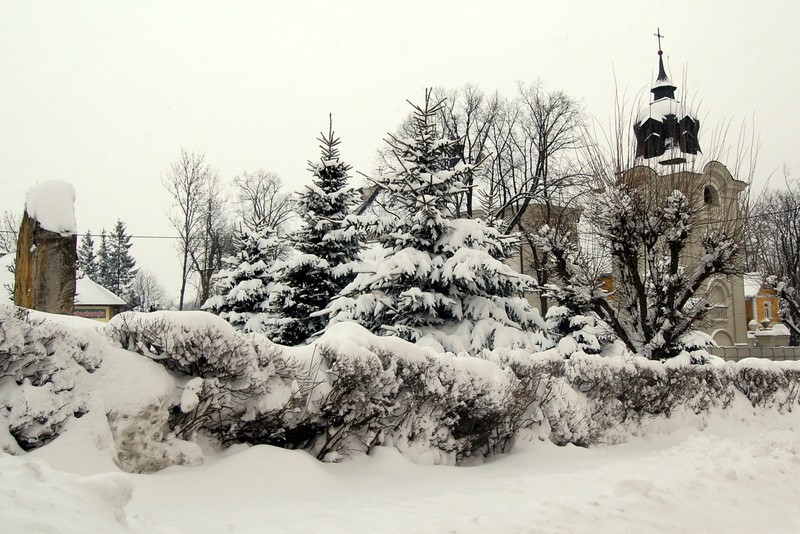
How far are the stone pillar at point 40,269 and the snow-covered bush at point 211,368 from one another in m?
3.26

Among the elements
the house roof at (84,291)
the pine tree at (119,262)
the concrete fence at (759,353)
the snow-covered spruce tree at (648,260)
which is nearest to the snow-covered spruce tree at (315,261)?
the snow-covered spruce tree at (648,260)

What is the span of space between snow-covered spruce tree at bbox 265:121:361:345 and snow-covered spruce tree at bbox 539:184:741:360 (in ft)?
22.1

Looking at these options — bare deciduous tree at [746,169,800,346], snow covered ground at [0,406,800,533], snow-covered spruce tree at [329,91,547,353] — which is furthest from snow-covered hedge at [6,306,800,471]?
bare deciduous tree at [746,169,800,346]

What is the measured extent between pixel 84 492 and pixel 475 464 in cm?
490

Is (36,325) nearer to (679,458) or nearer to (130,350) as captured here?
(130,350)

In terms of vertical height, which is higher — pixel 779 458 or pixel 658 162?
pixel 658 162

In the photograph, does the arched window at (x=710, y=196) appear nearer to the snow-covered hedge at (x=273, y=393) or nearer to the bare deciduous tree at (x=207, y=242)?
the snow-covered hedge at (x=273, y=393)

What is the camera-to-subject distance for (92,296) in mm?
29344

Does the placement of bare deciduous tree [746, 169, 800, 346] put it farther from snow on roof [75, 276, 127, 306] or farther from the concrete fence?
snow on roof [75, 276, 127, 306]

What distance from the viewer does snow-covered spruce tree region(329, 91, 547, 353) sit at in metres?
11.5

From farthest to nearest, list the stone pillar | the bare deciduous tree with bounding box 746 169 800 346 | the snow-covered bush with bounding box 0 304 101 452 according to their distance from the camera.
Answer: the bare deciduous tree with bounding box 746 169 800 346 < the stone pillar < the snow-covered bush with bounding box 0 304 101 452

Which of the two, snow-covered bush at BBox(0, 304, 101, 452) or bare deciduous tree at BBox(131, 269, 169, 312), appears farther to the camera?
bare deciduous tree at BBox(131, 269, 169, 312)

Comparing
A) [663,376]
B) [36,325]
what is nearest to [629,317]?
[663,376]

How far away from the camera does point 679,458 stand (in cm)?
718
